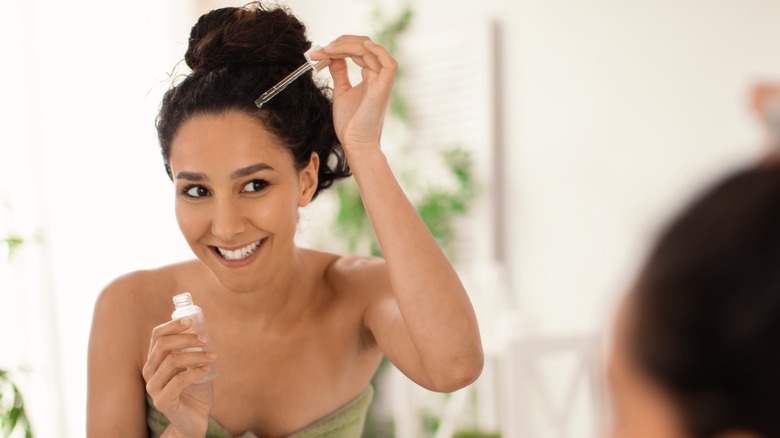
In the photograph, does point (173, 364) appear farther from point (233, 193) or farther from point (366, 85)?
point (366, 85)

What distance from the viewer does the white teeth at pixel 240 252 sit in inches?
55.6

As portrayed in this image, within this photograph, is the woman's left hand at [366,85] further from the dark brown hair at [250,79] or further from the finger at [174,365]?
the finger at [174,365]

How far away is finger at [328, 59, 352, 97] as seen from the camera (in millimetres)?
1407

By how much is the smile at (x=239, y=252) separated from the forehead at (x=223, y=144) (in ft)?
0.42

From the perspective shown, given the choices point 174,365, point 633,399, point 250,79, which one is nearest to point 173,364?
point 174,365

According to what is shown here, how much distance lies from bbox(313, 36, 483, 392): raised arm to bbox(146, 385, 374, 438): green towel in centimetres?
31

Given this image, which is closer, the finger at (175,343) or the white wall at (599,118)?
the finger at (175,343)

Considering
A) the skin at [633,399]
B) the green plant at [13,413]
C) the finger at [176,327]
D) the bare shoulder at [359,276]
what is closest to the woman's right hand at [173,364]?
the finger at [176,327]

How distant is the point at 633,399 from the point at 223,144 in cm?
99

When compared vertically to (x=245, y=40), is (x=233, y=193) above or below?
below

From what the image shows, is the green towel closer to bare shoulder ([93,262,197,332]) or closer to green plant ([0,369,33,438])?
bare shoulder ([93,262,197,332])

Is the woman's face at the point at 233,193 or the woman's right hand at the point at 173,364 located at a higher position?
the woman's face at the point at 233,193

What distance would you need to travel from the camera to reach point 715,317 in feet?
1.47

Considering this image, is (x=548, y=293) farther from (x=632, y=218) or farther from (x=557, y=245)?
(x=632, y=218)
